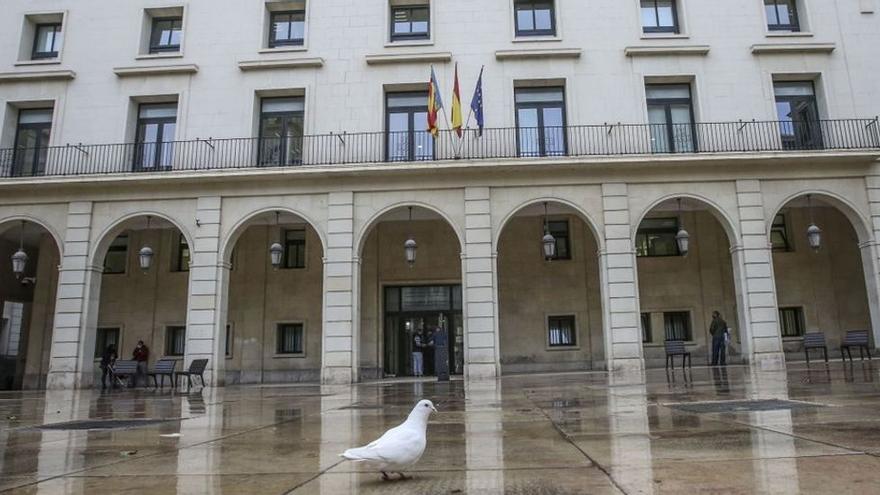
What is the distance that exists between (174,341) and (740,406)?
71.5ft

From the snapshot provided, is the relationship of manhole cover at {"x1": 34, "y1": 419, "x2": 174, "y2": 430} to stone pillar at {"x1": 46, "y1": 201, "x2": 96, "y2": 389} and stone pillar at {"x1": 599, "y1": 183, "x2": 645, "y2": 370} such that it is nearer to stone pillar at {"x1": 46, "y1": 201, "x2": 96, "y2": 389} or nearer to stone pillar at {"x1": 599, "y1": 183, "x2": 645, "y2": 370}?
stone pillar at {"x1": 46, "y1": 201, "x2": 96, "y2": 389}

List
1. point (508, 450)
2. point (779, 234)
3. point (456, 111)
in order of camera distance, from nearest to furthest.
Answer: point (508, 450), point (456, 111), point (779, 234)

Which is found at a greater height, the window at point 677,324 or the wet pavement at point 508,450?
the window at point 677,324

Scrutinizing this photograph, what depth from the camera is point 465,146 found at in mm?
20234

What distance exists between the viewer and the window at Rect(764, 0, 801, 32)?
866 inches

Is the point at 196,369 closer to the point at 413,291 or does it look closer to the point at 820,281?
the point at 413,291

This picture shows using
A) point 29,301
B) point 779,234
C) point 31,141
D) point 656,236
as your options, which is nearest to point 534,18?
point 656,236

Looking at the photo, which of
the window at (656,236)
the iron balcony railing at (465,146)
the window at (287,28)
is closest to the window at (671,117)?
the iron balcony railing at (465,146)

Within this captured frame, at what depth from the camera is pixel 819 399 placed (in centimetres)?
731

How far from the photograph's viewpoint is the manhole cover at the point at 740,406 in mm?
6527

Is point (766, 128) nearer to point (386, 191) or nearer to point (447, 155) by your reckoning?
point (447, 155)

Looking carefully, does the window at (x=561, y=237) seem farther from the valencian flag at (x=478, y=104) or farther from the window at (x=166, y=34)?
the window at (x=166, y=34)

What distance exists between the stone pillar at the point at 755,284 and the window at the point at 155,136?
Answer: 62.4ft

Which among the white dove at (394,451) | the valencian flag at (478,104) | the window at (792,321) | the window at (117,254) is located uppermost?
the valencian flag at (478,104)
